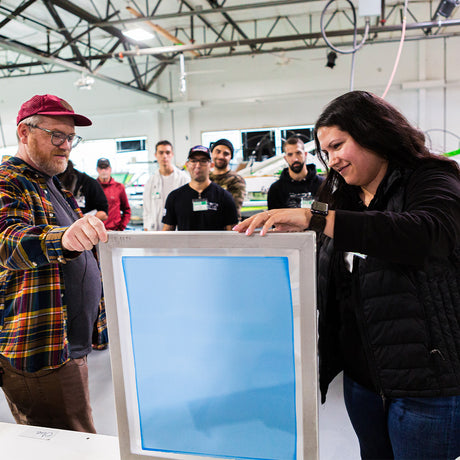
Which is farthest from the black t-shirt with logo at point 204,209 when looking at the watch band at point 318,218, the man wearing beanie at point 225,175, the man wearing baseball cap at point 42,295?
the watch band at point 318,218

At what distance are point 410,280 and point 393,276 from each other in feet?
0.11

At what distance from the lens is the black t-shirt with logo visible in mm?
3053

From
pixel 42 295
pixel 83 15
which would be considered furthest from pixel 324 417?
pixel 83 15

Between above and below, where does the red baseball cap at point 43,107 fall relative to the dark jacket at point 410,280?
above

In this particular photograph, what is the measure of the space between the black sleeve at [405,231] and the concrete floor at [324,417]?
1.51 metres

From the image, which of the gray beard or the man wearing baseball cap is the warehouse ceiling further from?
the man wearing baseball cap

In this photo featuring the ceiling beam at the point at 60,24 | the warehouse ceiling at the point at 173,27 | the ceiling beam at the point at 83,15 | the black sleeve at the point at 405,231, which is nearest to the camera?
the black sleeve at the point at 405,231

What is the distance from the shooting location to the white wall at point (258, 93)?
9.30 m

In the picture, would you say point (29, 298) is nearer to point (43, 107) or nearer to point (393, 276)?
point (43, 107)

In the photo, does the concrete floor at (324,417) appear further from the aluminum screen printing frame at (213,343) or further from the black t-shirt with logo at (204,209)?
the aluminum screen printing frame at (213,343)

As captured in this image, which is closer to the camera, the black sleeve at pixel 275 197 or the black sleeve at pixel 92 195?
the black sleeve at pixel 92 195

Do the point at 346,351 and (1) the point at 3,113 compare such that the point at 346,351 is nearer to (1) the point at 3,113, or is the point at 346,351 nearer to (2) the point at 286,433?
(2) the point at 286,433

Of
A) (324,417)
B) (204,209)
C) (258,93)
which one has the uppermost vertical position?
(258,93)

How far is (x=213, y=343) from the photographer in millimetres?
758
